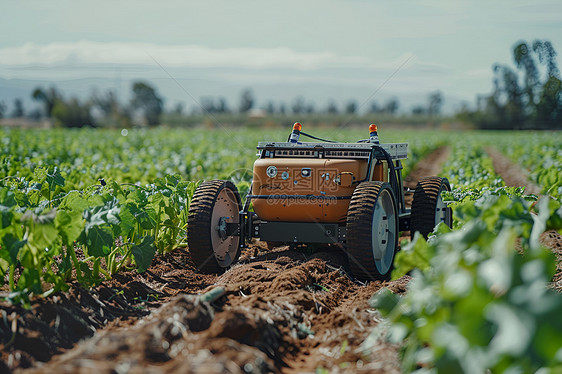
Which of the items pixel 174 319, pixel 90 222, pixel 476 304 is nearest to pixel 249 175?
pixel 90 222

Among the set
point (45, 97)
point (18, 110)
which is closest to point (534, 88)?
point (45, 97)

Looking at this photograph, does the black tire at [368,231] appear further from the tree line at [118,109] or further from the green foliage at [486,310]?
the tree line at [118,109]

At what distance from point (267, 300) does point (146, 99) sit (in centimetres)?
10417

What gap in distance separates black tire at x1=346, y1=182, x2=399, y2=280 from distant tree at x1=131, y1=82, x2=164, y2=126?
9279cm

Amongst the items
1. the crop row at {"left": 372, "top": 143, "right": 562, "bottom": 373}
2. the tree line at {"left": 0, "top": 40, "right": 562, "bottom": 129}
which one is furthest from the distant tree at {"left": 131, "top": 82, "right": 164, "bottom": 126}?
the crop row at {"left": 372, "top": 143, "right": 562, "bottom": 373}

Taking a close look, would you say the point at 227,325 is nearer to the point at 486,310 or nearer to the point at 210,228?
the point at 486,310

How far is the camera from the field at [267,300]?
2.51 metres

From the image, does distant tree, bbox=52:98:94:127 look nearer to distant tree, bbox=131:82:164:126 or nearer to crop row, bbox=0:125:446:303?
distant tree, bbox=131:82:164:126

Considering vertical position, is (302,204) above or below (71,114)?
below

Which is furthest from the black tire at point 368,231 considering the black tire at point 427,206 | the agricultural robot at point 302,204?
the black tire at point 427,206

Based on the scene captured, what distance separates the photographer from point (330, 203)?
625 centimetres

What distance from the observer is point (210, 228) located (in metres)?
6.28

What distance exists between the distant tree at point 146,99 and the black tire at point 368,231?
304 ft

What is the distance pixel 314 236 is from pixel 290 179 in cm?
66
